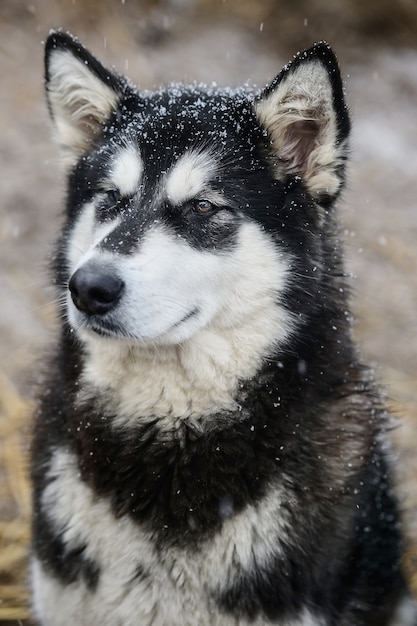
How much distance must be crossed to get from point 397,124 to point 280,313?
571 cm

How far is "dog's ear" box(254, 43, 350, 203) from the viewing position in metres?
2.81

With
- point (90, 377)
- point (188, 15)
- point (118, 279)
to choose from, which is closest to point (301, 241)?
point (118, 279)

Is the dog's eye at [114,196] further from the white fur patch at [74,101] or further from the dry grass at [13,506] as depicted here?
the dry grass at [13,506]

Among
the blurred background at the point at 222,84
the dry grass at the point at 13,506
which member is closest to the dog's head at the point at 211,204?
the blurred background at the point at 222,84

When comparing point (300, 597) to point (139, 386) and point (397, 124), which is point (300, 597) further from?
point (397, 124)

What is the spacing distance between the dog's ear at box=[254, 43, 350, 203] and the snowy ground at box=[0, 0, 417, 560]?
1487 mm

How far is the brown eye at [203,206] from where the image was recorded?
3.00m

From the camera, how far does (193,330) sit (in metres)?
2.93

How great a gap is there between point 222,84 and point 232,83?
0.12m

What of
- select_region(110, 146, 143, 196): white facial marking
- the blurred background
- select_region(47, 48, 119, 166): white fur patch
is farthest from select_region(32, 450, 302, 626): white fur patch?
select_region(47, 48, 119, 166): white fur patch

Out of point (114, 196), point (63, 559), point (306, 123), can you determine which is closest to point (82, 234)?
point (114, 196)

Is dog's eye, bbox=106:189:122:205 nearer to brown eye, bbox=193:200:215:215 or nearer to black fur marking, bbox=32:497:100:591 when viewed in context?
brown eye, bbox=193:200:215:215

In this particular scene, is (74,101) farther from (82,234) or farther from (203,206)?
(203,206)

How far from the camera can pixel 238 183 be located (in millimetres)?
3031
